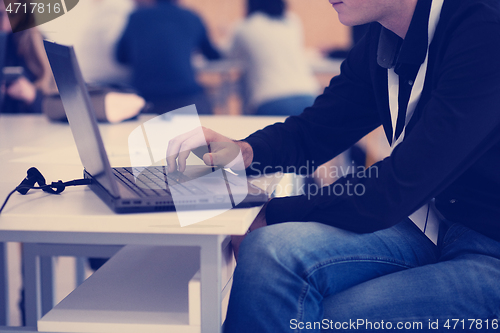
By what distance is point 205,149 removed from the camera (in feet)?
2.99

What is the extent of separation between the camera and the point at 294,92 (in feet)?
9.30

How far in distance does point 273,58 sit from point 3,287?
189cm

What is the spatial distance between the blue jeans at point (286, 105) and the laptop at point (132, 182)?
194 centimetres

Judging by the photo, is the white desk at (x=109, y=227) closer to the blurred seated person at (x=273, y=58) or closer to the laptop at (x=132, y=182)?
the laptop at (x=132, y=182)

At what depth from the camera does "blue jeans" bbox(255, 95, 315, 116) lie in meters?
2.75

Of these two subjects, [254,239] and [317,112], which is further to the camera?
[317,112]

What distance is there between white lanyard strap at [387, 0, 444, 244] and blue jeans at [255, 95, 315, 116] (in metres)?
1.76

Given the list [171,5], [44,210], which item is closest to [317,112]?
[44,210]

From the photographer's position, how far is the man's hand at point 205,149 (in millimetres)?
845

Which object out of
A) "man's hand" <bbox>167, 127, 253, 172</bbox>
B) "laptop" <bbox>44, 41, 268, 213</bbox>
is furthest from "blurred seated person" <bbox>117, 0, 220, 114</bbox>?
"laptop" <bbox>44, 41, 268, 213</bbox>

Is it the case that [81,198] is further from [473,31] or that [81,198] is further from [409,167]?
[473,31]

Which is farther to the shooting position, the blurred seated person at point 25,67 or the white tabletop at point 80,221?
the blurred seated person at point 25,67

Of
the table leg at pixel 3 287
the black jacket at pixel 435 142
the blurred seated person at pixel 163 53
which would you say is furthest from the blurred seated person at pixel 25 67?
the black jacket at pixel 435 142

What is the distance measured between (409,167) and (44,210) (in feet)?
1.75
